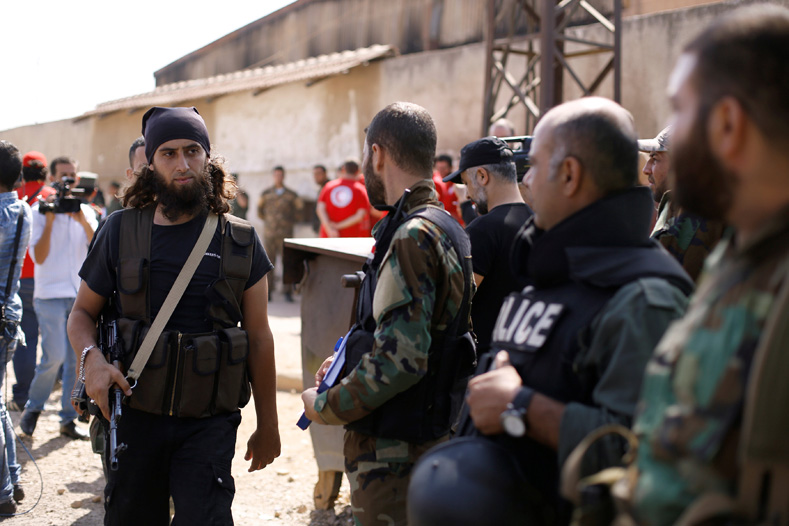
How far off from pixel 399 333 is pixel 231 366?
0.91 m

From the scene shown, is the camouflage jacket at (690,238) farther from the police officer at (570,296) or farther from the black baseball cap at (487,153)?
the police officer at (570,296)

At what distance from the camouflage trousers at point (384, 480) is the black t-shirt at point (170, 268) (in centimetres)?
89

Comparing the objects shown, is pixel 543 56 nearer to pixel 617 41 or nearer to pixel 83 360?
pixel 617 41

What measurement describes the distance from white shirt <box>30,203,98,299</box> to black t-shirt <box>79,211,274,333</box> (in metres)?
3.21

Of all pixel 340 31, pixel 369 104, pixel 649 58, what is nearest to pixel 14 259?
pixel 649 58

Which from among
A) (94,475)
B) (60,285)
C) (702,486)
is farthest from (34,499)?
(702,486)

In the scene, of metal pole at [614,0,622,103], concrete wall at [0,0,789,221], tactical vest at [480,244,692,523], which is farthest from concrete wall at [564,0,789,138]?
tactical vest at [480,244,692,523]

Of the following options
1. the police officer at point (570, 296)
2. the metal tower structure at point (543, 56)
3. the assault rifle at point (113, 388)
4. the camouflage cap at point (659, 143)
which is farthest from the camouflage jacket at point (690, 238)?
the metal tower structure at point (543, 56)

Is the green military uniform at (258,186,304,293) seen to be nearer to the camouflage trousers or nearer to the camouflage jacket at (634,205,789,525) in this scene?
the camouflage trousers

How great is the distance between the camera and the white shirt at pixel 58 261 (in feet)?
19.5

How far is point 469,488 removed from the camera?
62.9 inches

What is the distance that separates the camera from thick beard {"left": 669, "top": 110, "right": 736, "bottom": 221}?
1.21m

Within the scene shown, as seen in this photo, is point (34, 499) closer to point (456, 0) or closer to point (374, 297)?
point (374, 297)

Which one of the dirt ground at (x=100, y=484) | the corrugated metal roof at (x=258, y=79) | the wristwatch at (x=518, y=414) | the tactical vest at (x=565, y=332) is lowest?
the dirt ground at (x=100, y=484)
